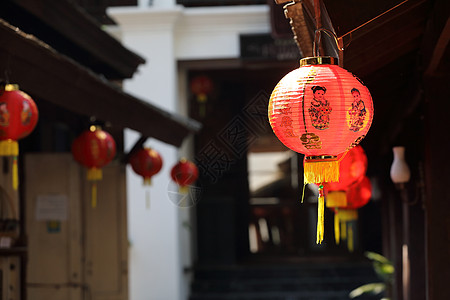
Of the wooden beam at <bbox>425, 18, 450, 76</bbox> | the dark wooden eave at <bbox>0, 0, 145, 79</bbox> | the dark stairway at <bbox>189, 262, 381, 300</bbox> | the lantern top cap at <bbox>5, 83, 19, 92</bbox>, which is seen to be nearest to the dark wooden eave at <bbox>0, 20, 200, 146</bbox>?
the lantern top cap at <bbox>5, 83, 19, 92</bbox>

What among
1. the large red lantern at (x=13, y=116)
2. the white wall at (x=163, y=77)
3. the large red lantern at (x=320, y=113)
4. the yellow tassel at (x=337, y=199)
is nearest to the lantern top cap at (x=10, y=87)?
the large red lantern at (x=13, y=116)

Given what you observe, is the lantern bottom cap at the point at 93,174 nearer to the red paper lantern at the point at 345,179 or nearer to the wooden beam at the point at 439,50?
the red paper lantern at the point at 345,179

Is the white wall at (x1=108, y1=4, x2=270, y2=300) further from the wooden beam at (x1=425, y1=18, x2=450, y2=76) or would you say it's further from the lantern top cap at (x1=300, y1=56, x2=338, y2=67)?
the lantern top cap at (x1=300, y1=56, x2=338, y2=67)

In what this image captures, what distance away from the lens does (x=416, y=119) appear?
23.5ft

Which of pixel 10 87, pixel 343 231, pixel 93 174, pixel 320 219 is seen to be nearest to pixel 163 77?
pixel 343 231

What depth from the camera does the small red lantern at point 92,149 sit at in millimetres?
7848

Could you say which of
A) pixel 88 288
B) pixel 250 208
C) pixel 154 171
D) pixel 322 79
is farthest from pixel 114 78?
pixel 322 79

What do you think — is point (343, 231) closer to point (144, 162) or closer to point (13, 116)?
point (144, 162)

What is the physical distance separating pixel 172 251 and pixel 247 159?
8.89 feet

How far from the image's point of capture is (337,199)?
6.38 m

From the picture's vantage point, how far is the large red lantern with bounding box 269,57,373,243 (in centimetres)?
379

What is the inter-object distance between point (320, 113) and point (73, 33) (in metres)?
5.60

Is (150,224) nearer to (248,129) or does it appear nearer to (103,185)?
(248,129)

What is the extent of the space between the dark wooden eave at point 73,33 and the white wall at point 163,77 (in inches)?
107
